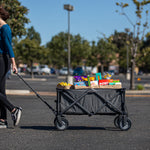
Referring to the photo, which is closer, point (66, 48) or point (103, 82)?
point (103, 82)

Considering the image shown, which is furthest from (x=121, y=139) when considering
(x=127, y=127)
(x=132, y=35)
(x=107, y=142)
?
(x=132, y=35)

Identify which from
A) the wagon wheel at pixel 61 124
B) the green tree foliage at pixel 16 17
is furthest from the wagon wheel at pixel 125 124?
→ the green tree foliage at pixel 16 17

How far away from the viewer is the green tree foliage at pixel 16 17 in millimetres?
15125

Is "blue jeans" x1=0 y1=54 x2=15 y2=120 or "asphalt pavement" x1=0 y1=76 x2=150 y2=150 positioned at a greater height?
"blue jeans" x1=0 y1=54 x2=15 y2=120

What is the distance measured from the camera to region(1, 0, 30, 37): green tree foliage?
595 inches

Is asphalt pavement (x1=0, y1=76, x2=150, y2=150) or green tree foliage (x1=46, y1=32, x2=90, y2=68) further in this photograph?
green tree foliage (x1=46, y1=32, x2=90, y2=68)

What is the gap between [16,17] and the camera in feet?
50.5

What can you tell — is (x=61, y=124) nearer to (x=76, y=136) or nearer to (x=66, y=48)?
(x=76, y=136)

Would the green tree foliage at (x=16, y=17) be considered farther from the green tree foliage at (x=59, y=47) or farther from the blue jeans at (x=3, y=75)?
the green tree foliage at (x=59, y=47)

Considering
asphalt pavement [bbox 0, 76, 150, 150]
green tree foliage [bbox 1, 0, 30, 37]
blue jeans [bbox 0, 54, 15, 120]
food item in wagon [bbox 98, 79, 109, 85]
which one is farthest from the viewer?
green tree foliage [bbox 1, 0, 30, 37]

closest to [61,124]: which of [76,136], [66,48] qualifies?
[76,136]

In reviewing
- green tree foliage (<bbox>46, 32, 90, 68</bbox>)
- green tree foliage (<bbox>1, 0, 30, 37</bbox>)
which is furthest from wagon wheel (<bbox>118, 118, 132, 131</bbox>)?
green tree foliage (<bbox>46, 32, 90, 68</bbox>)

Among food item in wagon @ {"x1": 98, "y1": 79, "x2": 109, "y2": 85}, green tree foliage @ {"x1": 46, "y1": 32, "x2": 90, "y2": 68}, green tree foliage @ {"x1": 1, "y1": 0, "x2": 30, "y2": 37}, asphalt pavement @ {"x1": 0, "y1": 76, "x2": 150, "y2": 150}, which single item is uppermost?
green tree foliage @ {"x1": 46, "y1": 32, "x2": 90, "y2": 68}

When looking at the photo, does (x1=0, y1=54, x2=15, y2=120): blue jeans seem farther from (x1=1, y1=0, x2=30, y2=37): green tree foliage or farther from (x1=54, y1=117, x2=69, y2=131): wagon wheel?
(x1=1, y1=0, x2=30, y2=37): green tree foliage
